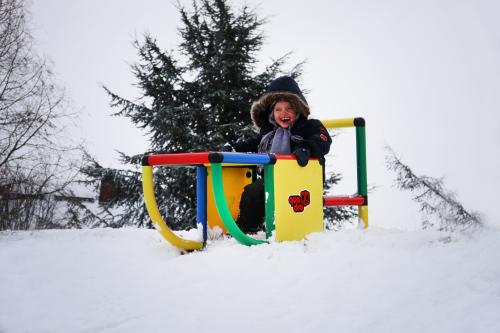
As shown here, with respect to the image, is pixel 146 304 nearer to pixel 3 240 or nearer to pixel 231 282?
pixel 231 282

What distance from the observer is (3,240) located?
3.12 metres

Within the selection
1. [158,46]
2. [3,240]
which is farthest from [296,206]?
[158,46]

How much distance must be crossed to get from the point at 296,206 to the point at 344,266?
0.85 metres

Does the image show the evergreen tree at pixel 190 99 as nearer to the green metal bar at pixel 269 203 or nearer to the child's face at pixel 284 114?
the child's face at pixel 284 114

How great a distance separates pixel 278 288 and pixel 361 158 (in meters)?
2.22

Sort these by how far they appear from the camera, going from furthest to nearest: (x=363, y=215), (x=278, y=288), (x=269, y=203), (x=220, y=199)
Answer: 1. (x=363, y=215)
2. (x=269, y=203)
3. (x=220, y=199)
4. (x=278, y=288)

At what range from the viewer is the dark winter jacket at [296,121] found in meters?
2.78

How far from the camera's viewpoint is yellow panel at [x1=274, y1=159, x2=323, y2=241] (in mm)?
2461

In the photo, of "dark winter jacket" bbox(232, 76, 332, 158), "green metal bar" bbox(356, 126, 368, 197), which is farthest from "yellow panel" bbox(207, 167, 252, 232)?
"green metal bar" bbox(356, 126, 368, 197)

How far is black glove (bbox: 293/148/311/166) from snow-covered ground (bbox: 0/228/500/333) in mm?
501

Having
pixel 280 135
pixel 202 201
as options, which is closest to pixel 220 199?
pixel 202 201

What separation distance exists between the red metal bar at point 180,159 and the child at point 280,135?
0.66 meters

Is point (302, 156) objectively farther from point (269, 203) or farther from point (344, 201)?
point (344, 201)

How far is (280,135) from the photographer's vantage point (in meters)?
3.20
